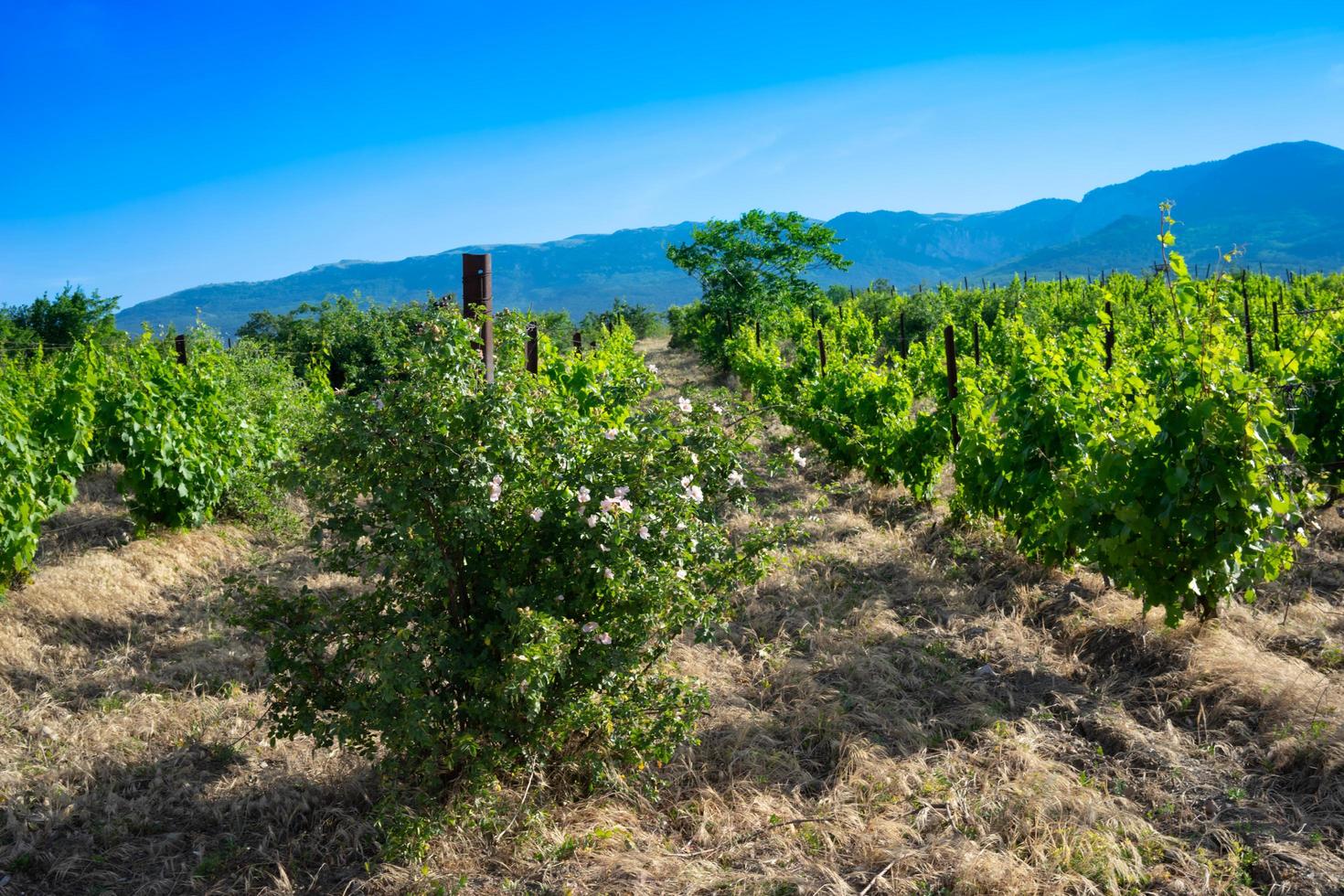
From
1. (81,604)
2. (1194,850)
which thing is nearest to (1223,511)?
(1194,850)

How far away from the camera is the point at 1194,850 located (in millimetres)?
2971

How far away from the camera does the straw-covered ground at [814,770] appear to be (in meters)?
2.93

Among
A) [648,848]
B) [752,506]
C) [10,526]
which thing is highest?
[752,506]

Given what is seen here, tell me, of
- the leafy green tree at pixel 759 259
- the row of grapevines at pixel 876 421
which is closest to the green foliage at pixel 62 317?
the leafy green tree at pixel 759 259

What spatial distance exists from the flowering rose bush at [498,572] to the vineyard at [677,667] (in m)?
0.02

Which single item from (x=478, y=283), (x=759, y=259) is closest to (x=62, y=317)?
(x=759, y=259)

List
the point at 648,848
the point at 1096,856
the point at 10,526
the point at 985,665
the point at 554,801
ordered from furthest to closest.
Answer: the point at 10,526 → the point at 985,665 → the point at 554,801 → the point at 648,848 → the point at 1096,856

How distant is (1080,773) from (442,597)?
2.72 metres

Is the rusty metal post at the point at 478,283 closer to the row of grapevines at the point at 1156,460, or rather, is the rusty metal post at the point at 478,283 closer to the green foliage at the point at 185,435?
the row of grapevines at the point at 1156,460

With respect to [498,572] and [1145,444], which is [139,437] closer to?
[498,572]

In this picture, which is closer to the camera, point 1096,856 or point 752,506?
point 1096,856

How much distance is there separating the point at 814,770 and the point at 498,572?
66.3 inches

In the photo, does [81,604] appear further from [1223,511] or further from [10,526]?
A: [1223,511]

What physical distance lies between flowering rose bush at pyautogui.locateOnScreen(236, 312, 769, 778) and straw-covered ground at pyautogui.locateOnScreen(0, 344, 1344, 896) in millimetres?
344
